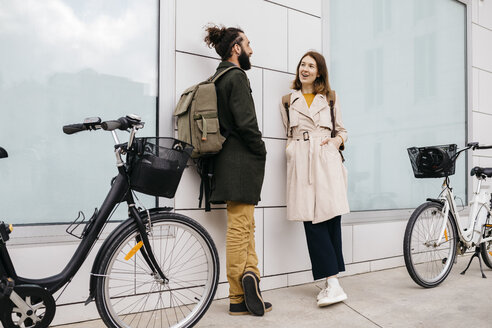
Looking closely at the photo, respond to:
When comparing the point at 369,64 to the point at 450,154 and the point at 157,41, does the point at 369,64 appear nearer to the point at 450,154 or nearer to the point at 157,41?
the point at 450,154

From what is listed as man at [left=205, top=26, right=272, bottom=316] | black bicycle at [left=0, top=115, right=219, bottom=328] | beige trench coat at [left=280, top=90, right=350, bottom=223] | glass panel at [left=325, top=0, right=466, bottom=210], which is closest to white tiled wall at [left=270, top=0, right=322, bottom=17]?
glass panel at [left=325, top=0, right=466, bottom=210]

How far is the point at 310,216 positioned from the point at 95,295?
1709 millimetres

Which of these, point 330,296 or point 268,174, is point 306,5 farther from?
point 330,296

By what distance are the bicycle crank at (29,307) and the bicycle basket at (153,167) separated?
0.70 meters

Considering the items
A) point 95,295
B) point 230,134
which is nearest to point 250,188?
point 230,134

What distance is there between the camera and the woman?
10.1 feet

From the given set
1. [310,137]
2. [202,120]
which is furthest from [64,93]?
[310,137]

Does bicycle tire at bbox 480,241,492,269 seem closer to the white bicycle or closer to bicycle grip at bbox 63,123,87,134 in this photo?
the white bicycle

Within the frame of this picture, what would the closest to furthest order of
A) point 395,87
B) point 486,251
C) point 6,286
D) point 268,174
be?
point 6,286 < point 268,174 < point 486,251 < point 395,87

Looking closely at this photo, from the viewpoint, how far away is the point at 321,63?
327 centimetres

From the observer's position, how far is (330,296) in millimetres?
2980

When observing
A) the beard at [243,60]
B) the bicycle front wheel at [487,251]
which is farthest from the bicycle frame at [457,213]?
the beard at [243,60]

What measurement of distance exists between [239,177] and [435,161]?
1.94 m

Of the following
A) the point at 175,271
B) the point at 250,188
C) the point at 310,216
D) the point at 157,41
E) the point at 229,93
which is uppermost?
the point at 157,41
